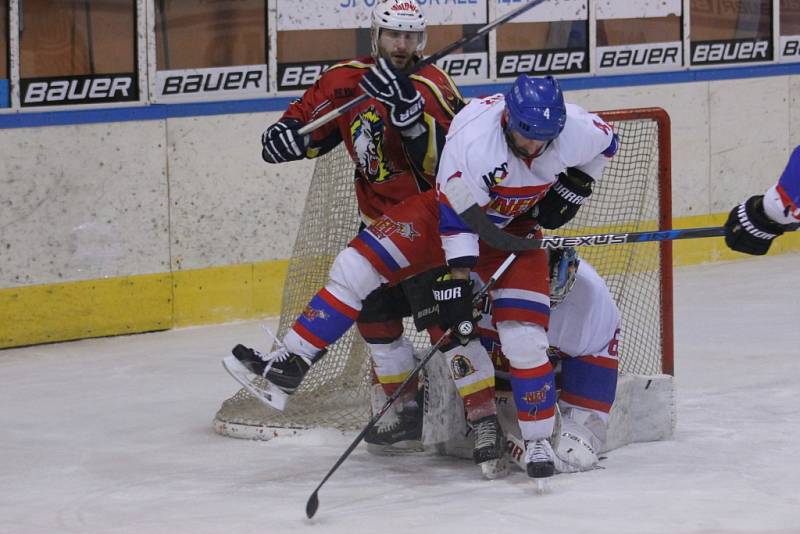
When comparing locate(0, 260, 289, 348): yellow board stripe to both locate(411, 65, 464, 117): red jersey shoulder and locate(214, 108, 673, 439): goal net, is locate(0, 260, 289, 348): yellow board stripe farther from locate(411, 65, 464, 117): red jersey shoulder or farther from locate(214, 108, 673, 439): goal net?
locate(411, 65, 464, 117): red jersey shoulder

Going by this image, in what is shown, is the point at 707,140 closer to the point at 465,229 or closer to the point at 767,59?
the point at 767,59

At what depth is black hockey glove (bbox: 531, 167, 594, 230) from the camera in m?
3.95

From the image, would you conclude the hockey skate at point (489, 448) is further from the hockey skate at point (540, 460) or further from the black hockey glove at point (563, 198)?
the black hockey glove at point (563, 198)

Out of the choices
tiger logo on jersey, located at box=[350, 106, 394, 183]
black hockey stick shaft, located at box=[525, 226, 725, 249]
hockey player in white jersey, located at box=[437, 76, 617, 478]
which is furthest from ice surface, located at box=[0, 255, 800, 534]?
tiger logo on jersey, located at box=[350, 106, 394, 183]

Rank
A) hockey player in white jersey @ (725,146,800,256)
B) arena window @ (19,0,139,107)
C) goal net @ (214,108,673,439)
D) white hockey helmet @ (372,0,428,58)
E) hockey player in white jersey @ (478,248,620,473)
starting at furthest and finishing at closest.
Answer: arena window @ (19,0,139,107)
goal net @ (214,108,673,439)
white hockey helmet @ (372,0,428,58)
hockey player in white jersey @ (478,248,620,473)
hockey player in white jersey @ (725,146,800,256)

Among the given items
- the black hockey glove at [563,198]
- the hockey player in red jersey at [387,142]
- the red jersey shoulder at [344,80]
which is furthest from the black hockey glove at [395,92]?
the black hockey glove at [563,198]

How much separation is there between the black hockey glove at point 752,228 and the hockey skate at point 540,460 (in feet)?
2.23

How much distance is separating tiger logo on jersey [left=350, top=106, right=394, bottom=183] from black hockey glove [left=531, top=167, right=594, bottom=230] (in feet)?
1.51

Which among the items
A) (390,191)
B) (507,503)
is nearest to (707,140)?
(390,191)

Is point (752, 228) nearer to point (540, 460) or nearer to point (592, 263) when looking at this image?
point (540, 460)

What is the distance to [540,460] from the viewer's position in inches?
145

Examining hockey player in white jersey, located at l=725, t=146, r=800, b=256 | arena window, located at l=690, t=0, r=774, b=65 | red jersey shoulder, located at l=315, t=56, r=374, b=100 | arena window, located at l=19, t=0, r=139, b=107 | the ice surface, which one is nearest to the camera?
the ice surface

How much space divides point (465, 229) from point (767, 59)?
4.44m

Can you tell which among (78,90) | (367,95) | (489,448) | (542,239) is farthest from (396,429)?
(78,90)
